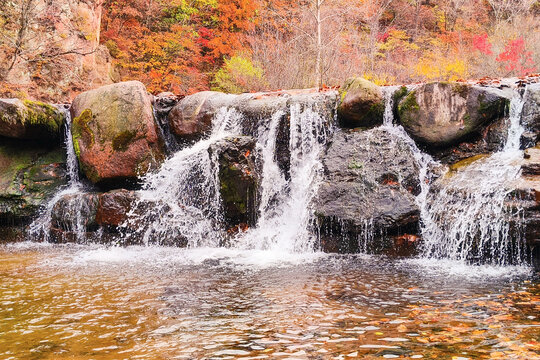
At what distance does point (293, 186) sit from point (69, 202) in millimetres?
4463

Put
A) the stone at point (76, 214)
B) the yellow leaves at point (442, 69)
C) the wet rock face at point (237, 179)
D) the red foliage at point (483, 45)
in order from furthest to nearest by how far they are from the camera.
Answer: the yellow leaves at point (442, 69), the red foliage at point (483, 45), the stone at point (76, 214), the wet rock face at point (237, 179)

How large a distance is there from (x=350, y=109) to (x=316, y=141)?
89 centimetres

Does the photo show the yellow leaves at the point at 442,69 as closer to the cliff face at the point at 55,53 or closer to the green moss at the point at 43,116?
the cliff face at the point at 55,53

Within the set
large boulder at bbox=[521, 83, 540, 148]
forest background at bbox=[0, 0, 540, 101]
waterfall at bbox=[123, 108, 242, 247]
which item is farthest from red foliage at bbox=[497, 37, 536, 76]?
waterfall at bbox=[123, 108, 242, 247]

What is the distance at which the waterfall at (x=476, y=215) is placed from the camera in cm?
549

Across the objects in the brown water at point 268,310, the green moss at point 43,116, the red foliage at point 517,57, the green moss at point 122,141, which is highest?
the red foliage at point 517,57

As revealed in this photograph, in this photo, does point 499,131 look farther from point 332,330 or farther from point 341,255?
point 332,330

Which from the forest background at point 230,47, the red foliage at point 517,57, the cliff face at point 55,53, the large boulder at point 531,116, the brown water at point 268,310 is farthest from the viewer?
the red foliage at point 517,57

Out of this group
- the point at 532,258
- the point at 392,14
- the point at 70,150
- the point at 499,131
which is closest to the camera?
the point at 532,258

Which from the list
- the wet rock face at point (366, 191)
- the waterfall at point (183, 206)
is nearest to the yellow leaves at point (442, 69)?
the wet rock face at point (366, 191)

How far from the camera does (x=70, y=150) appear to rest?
972 cm

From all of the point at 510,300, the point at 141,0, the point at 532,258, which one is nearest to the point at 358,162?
the point at 532,258

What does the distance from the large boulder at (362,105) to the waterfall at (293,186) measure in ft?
1.66

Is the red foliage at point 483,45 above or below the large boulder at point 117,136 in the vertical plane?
above
